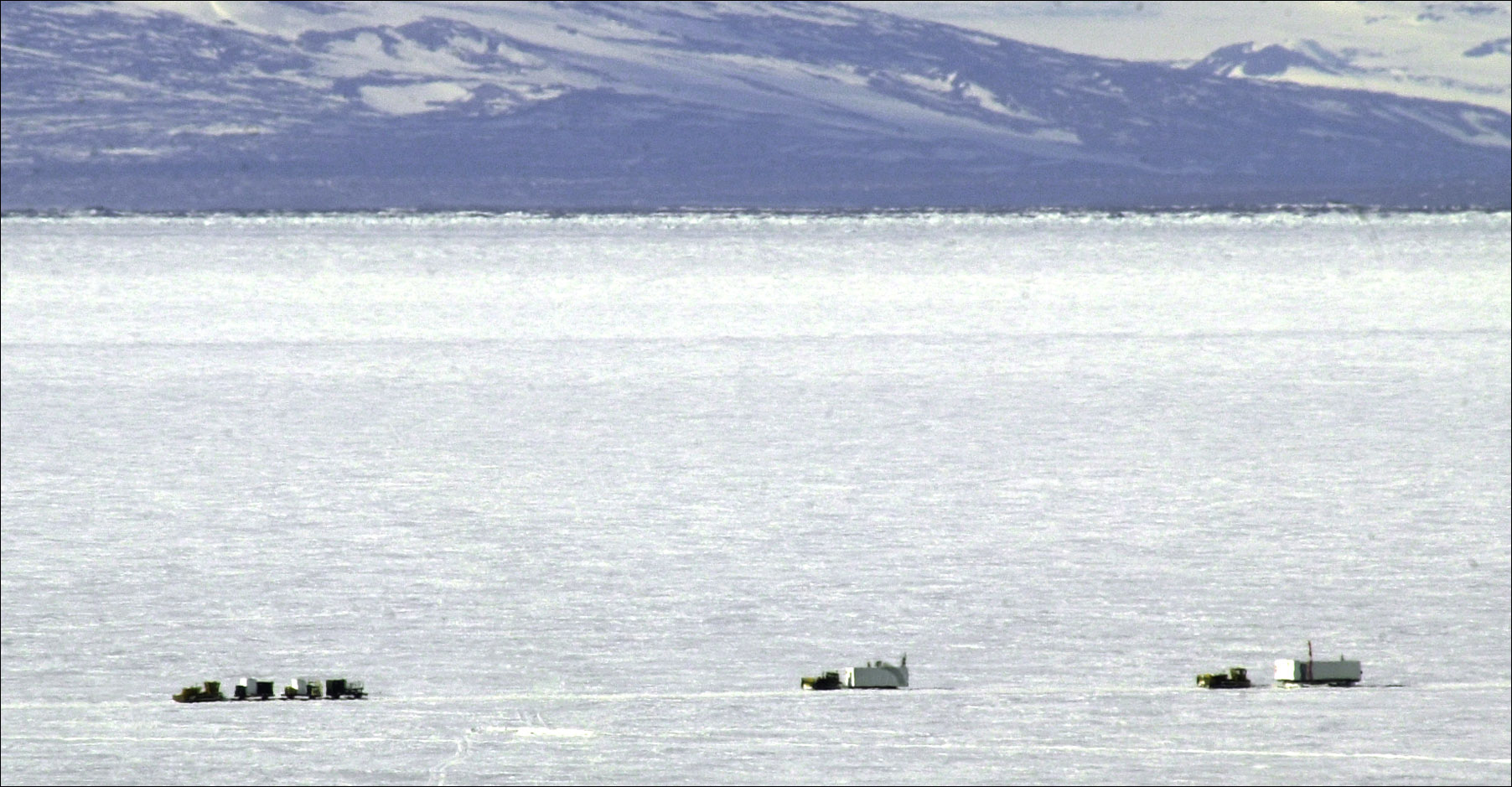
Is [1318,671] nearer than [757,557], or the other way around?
[1318,671]

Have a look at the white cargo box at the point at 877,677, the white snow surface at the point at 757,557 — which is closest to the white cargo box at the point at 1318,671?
the white snow surface at the point at 757,557

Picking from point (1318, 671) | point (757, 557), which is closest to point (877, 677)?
point (1318, 671)

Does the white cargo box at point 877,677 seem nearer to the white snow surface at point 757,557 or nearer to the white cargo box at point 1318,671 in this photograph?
the white snow surface at point 757,557

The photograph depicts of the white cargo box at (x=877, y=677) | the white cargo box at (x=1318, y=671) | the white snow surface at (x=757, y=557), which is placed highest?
the white cargo box at (x=1318, y=671)

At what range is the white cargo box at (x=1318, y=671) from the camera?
8609 mm

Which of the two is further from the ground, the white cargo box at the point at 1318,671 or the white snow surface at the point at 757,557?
the white cargo box at the point at 1318,671

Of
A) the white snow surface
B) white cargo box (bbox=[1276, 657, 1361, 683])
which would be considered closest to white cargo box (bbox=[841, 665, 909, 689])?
the white snow surface

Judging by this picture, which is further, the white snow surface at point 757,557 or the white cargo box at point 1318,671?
the white cargo box at point 1318,671

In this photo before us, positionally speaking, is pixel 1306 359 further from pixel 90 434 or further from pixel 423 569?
pixel 423 569

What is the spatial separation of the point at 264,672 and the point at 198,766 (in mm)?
1960

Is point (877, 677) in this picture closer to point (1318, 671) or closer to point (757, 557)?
point (1318, 671)

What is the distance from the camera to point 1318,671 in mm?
8680

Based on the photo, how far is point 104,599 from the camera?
Answer: 427 inches

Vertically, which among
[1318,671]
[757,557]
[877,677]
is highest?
[1318,671]
